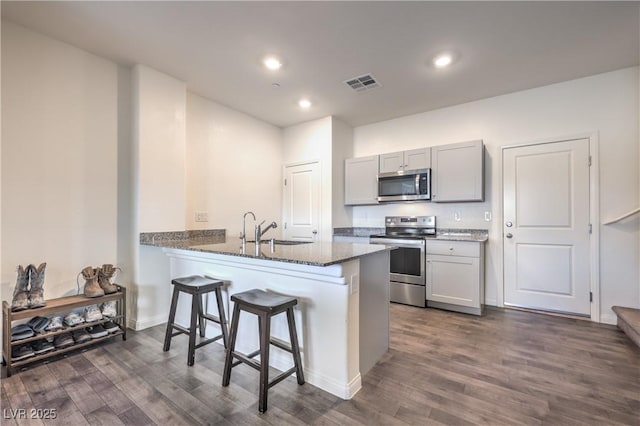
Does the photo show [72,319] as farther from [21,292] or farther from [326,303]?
[326,303]

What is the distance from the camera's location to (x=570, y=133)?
3.24 meters

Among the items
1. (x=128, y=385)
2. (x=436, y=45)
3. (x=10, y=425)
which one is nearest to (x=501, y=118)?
(x=436, y=45)

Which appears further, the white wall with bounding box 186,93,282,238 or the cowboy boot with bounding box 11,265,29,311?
the white wall with bounding box 186,93,282,238

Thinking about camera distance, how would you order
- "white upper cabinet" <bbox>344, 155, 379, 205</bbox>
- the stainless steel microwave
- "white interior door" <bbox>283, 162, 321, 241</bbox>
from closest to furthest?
the stainless steel microwave < "white upper cabinet" <bbox>344, 155, 379, 205</bbox> < "white interior door" <bbox>283, 162, 321, 241</bbox>

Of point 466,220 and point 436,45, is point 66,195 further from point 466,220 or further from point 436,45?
point 466,220

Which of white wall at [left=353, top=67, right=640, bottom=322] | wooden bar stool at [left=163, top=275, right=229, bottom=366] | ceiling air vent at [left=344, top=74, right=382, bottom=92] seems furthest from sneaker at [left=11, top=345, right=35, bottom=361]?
white wall at [left=353, top=67, right=640, bottom=322]

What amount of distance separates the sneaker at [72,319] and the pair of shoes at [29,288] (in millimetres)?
234

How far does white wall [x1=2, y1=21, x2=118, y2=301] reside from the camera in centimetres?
229

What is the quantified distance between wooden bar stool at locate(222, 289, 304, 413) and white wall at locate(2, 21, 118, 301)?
1875 millimetres

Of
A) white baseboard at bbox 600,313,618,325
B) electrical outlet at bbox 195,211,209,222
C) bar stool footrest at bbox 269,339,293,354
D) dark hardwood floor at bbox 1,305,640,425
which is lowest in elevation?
dark hardwood floor at bbox 1,305,640,425

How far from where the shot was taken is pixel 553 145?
131 inches

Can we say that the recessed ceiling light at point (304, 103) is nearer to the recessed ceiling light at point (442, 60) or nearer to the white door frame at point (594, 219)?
the recessed ceiling light at point (442, 60)

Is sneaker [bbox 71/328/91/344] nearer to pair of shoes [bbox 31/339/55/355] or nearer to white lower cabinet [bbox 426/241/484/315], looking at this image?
pair of shoes [bbox 31/339/55/355]

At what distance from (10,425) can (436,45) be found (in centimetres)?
395
